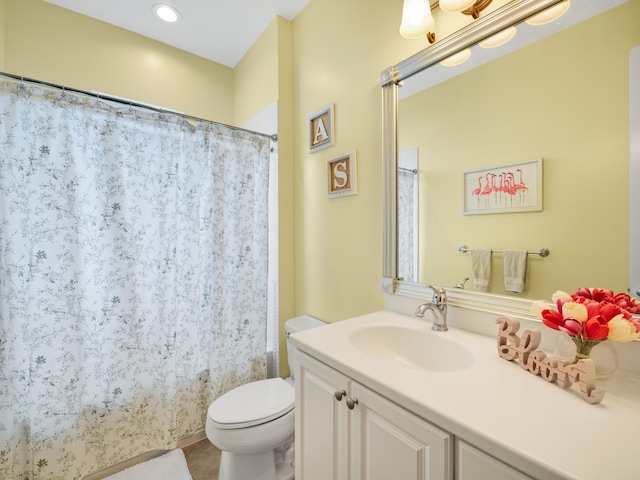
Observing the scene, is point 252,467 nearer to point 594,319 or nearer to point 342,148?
point 594,319

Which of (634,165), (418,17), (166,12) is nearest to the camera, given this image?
(634,165)

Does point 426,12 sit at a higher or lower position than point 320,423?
higher

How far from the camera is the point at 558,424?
53cm

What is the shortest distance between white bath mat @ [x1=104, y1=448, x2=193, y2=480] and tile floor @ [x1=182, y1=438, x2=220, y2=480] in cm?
3

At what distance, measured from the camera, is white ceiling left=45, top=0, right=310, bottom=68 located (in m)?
1.79

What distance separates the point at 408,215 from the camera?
4.16 feet

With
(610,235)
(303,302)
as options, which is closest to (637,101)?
(610,235)

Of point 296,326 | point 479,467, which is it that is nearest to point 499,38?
point 479,467

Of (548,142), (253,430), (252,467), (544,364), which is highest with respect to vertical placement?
→ (548,142)

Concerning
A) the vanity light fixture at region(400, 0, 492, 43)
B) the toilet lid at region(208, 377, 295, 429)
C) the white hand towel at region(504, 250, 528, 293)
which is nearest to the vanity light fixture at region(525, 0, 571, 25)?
the vanity light fixture at region(400, 0, 492, 43)

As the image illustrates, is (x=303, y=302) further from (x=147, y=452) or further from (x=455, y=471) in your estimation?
(x=455, y=471)

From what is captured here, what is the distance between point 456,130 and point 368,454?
114 cm

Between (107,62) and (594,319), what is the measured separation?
2.86 m

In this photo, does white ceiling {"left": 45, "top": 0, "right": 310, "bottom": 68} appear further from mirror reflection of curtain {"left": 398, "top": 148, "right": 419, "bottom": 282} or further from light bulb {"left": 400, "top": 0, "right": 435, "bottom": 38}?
mirror reflection of curtain {"left": 398, "top": 148, "right": 419, "bottom": 282}
